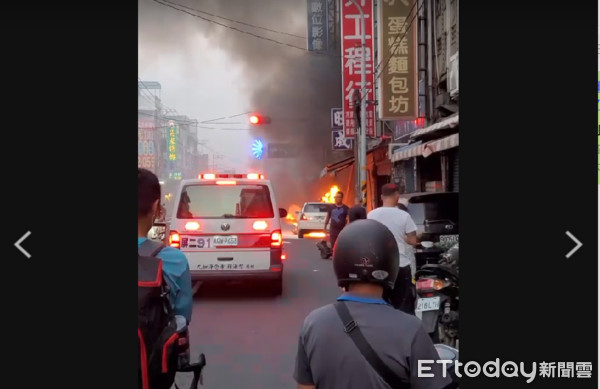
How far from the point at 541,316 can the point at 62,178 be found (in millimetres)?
2587

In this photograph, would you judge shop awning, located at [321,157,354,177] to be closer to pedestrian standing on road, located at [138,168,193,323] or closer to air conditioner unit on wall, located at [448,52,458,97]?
air conditioner unit on wall, located at [448,52,458,97]

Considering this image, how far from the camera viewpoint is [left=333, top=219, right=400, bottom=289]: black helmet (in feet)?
6.68

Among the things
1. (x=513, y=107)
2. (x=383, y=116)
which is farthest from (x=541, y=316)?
(x=383, y=116)

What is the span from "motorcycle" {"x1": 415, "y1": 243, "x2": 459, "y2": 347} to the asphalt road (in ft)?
4.41

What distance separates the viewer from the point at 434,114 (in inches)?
768

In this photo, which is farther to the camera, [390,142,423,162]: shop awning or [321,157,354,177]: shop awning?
[321,157,354,177]: shop awning

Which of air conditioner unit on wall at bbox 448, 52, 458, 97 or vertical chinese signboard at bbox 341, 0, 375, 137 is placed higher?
vertical chinese signboard at bbox 341, 0, 375, 137

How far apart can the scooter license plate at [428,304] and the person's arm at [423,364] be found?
12.3 feet

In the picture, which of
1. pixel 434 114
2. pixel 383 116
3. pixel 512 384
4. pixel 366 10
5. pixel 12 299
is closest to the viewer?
pixel 12 299

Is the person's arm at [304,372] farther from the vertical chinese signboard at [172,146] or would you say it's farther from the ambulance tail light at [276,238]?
the vertical chinese signboard at [172,146]

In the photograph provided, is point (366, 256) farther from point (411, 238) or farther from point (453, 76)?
point (453, 76)

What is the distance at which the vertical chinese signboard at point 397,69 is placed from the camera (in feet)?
58.7

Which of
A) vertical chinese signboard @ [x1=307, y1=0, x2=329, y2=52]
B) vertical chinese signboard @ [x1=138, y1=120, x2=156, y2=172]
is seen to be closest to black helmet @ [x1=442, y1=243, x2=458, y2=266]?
vertical chinese signboard @ [x1=307, y1=0, x2=329, y2=52]

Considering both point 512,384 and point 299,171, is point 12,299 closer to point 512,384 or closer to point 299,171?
point 512,384
